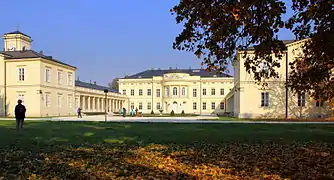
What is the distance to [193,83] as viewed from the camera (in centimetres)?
7444

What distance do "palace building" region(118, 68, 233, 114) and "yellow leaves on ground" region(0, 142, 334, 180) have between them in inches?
2482

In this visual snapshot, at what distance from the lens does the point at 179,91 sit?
73.5 metres

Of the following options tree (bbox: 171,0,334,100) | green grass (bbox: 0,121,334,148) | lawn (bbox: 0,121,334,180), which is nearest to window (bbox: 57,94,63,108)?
green grass (bbox: 0,121,334,148)

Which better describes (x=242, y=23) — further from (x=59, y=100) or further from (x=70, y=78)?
(x=70, y=78)

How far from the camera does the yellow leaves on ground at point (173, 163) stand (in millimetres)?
6164

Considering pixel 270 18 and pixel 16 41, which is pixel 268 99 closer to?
pixel 270 18

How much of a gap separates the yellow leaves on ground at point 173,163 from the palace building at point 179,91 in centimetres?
6304

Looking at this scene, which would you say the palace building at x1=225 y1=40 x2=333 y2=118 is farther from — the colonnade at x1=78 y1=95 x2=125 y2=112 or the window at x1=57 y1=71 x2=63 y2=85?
the colonnade at x1=78 y1=95 x2=125 y2=112

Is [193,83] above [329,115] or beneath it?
above

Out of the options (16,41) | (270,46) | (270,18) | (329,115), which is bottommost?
(329,115)

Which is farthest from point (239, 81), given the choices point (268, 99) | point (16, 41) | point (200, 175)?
point (16, 41)

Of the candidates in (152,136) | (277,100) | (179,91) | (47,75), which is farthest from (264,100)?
(179,91)

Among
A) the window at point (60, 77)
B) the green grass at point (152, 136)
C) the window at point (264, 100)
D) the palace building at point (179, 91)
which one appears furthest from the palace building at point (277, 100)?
the palace building at point (179, 91)

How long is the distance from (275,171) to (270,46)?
2.43 metres
